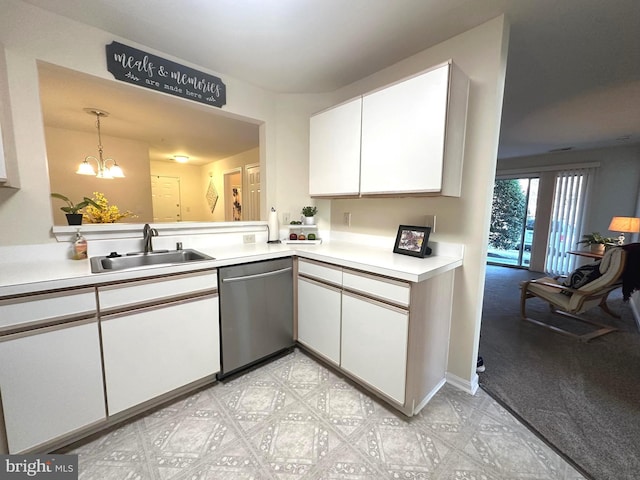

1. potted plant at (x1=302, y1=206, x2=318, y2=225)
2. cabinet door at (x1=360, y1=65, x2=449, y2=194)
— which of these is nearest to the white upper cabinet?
cabinet door at (x1=360, y1=65, x2=449, y2=194)

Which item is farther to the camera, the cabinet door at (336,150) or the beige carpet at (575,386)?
the cabinet door at (336,150)

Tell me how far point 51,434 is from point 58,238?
1078 millimetres

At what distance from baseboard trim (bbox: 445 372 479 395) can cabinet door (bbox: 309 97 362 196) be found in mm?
1544

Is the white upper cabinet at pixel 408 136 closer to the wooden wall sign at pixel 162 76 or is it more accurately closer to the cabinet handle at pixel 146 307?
the wooden wall sign at pixel 162 76

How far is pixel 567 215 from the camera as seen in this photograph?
500cm

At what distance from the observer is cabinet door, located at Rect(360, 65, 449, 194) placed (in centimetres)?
156

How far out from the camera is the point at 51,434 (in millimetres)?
1271

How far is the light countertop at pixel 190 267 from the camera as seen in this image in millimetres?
1200

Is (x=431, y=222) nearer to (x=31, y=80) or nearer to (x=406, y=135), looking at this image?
(x=406, y=135)

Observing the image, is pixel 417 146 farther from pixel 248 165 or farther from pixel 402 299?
pixel 248 165

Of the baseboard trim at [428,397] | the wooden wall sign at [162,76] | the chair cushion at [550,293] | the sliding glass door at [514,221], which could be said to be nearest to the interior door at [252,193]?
the wooden wall sign at [162,76]

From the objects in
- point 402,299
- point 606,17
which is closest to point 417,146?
point 402,299

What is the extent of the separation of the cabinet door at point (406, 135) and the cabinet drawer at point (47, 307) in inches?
71.0

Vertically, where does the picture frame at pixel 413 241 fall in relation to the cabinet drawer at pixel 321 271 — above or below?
above
